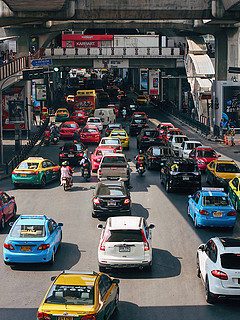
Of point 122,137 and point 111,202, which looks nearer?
point 111,202

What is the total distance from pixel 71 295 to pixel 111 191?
11.8m

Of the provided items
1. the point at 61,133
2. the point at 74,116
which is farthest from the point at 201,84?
the point at 61,133

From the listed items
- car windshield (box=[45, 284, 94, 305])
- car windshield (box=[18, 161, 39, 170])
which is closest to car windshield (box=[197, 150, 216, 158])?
car windshield (box=[18, 161, 39, 170])

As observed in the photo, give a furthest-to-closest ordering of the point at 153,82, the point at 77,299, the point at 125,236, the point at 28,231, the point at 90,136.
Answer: the point at 153,82 → the point at 90,136 → the point at 28,231 → the point at 125,236 → the point at 77,299

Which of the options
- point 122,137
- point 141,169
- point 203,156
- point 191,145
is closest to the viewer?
point 141,169

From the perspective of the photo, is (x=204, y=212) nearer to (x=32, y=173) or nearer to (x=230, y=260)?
(x=230, y=260)

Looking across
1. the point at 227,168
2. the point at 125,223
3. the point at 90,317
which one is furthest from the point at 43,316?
the point at 227,168

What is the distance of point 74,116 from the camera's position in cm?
6775

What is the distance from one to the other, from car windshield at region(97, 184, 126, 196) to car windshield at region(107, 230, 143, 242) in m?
6.52

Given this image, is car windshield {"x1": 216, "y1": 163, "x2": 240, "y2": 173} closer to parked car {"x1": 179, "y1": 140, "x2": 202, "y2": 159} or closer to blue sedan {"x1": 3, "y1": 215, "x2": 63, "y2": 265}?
parked car {"x1": 179, "y1": 140, "x2": 202, "y2": 159}

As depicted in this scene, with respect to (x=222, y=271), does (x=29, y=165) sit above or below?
above

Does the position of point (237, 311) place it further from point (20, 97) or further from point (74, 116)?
point (74, 116)

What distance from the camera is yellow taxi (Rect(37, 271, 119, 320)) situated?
12.9m

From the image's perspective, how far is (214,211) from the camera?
23.5 m
